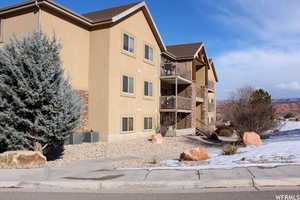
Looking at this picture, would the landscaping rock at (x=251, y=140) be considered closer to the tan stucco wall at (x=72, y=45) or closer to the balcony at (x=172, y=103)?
the tan stucco wall at (x=72, y=45)

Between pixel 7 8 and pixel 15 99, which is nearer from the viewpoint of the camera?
pixel 15 99

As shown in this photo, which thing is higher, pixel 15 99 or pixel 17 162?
pixel 15 99

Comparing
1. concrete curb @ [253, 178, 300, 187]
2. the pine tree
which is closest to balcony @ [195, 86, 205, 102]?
the pine tree

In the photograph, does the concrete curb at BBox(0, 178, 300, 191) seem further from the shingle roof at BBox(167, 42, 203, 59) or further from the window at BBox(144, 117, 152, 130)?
the shingle roof at BBox(167, 42, 203, 59)

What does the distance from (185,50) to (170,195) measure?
86.0 ft

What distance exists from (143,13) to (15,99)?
14.2 meters

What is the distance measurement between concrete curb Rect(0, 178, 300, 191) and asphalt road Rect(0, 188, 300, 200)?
0.34m

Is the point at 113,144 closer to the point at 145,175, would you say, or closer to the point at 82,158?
the point at 82,158

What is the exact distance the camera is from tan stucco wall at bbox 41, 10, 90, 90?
1602cm

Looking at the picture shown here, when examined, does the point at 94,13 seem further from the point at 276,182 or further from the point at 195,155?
the point at 276,182

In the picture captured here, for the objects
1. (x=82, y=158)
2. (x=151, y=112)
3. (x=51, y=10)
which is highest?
(x=51, y=10)

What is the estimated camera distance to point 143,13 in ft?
74.5

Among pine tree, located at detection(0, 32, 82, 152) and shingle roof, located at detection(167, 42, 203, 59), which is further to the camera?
shingle roof, located at detection(167, 42, 203, 59)

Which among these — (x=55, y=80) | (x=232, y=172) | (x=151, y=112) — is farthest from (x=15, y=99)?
(x=151, y=112)
